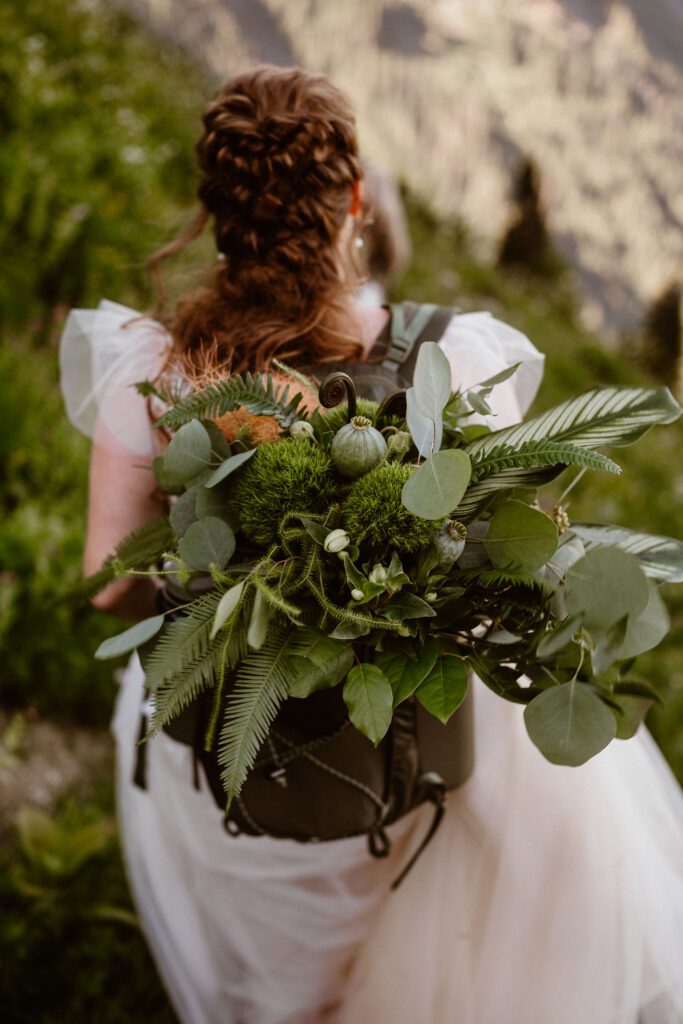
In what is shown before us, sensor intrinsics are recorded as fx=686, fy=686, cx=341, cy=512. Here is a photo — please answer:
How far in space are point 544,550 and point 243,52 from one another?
317 inches

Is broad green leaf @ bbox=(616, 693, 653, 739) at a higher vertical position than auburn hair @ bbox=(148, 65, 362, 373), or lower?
lower

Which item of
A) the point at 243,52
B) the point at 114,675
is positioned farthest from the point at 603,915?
the point at 243,52

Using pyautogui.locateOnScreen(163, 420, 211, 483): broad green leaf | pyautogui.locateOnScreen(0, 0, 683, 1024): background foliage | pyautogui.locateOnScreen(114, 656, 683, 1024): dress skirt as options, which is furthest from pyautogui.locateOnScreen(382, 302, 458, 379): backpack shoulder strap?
pyautogui.locateOnScreen(0, 0, 683, 1024): background foliage

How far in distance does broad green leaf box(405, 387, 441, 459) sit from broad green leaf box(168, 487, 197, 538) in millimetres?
325

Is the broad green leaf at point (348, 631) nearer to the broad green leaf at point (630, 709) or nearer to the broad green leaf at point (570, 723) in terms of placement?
the broad green leaf at point (570, 723)

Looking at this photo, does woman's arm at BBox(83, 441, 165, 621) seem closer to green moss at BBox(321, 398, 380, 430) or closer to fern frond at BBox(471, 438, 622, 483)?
green moss at BBox(321, 398, 380, 430)

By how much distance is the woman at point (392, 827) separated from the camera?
4.29 feet

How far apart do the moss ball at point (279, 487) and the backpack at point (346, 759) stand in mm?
275

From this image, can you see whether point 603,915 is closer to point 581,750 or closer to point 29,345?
point 581,750

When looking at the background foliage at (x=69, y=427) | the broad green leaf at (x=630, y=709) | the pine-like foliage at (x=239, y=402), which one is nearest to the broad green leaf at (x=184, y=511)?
the pine-like foliage at (x=239, y=402)

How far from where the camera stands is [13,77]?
4461mm

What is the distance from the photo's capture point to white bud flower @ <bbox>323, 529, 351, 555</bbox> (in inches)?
33.8

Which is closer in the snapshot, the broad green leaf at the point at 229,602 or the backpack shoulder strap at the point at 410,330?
the broad green leaf at the point at 229,602

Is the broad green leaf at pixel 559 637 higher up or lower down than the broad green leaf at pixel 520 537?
lower down
